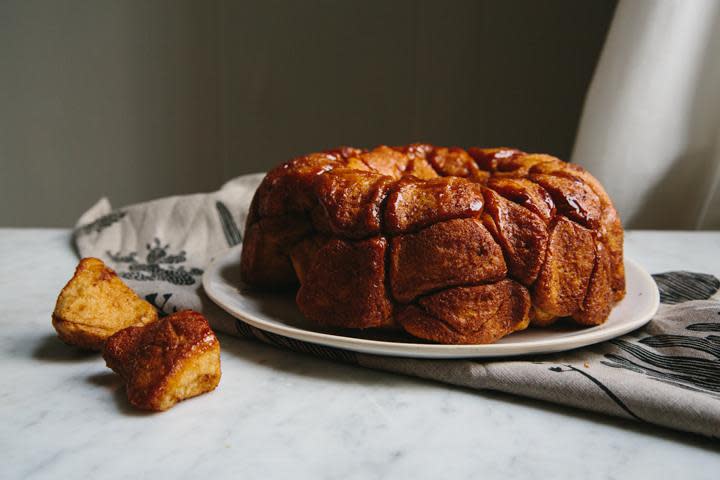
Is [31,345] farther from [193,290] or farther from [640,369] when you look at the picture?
[640,369]

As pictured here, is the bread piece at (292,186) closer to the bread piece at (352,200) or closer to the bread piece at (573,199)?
the bread piece at (352,200)

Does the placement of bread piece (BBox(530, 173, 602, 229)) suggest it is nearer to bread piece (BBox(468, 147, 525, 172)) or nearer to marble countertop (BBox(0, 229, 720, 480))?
bread piece (BBox(468, 147, 525, 172))

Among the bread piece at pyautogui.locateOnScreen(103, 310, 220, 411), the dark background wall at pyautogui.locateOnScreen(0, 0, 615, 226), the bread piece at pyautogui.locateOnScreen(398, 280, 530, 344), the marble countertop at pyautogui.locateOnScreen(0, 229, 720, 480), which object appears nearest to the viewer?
the marble countertop at pyautogui.locateOnScreen(0, 229, 720, 480)

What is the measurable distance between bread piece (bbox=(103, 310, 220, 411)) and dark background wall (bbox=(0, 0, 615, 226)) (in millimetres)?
1901

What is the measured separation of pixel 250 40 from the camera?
2877 mm

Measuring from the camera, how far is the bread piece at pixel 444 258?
3.12ft

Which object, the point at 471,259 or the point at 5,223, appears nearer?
the point at 471,259

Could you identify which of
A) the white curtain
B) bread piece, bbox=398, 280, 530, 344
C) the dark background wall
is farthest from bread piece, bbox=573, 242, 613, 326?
the dark background wall

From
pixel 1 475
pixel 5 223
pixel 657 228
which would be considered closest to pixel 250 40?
pixel 5 223

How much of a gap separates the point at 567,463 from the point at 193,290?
2.39 ft

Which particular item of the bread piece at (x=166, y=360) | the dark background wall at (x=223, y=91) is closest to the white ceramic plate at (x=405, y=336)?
the bread piece at (x=166, y=360)

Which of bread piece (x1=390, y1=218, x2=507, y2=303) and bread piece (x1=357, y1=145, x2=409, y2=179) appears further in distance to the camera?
bread piece (x1=357, y1=145, x2=409, y2=179)

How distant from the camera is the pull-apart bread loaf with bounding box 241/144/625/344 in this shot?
0.95 meters

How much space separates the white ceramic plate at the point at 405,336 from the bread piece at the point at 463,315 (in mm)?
24
